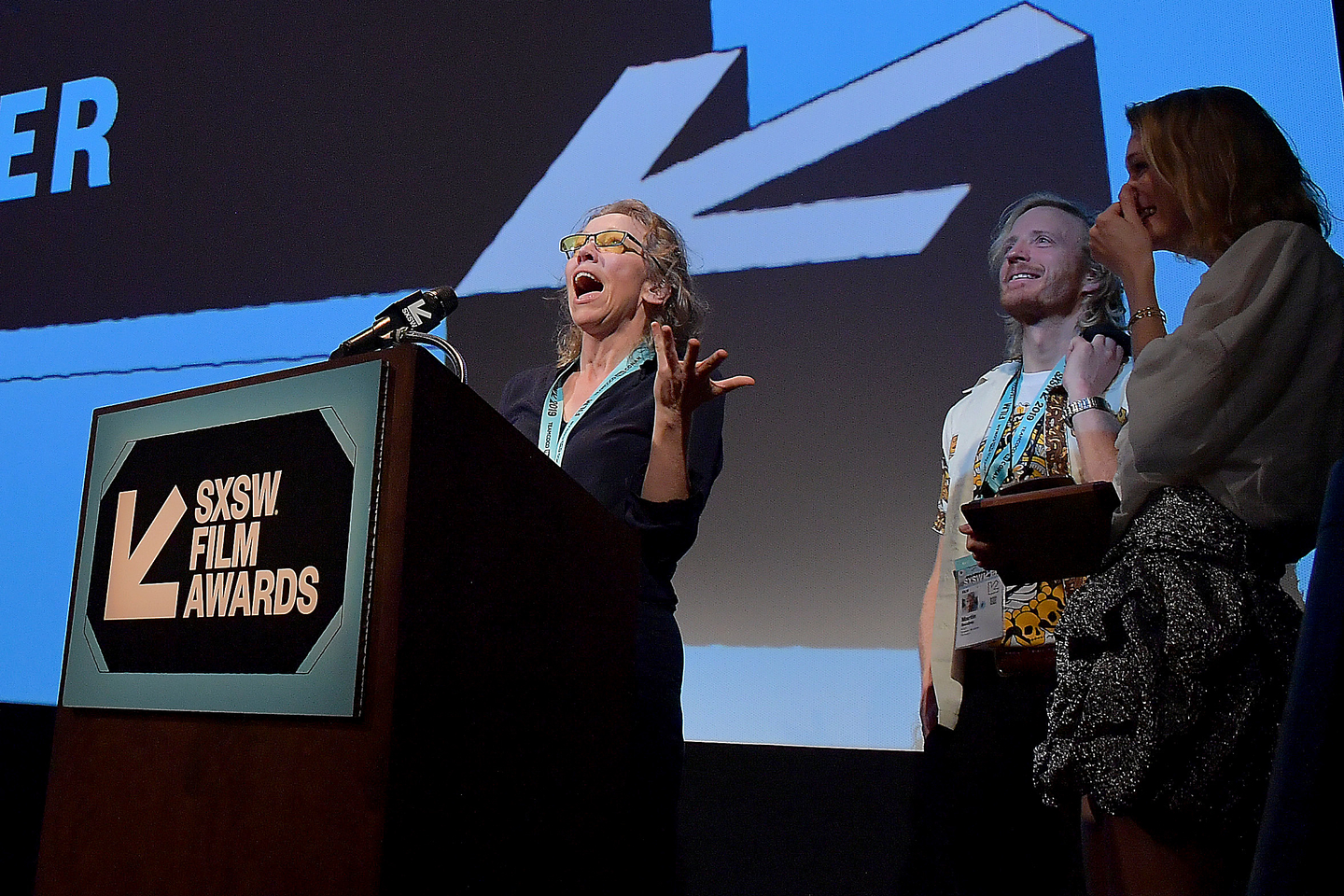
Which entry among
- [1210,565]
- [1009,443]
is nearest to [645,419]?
[1009,443]

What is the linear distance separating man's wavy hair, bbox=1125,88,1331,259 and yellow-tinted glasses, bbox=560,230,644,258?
40.4 inches

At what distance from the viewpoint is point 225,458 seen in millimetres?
834

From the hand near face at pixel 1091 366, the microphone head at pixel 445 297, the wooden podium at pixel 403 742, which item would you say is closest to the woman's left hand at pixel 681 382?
the microphone head at pixel 445 297

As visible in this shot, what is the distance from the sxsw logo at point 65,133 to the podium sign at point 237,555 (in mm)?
2824

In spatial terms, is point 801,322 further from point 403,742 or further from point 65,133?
point 65,133

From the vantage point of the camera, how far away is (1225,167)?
1.33m

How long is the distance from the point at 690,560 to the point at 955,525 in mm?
713

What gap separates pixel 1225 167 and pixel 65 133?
3.43 meters

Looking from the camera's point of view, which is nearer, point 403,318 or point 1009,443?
point 403,318

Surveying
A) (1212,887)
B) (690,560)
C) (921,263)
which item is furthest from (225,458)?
(921,263)

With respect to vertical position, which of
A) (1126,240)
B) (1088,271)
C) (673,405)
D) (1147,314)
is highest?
(1088,271)

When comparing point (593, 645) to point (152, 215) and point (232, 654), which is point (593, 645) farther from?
point (152, 215)

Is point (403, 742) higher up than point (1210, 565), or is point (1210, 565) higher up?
point (1210, 565)

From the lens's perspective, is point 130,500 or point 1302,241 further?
point 1302,241
